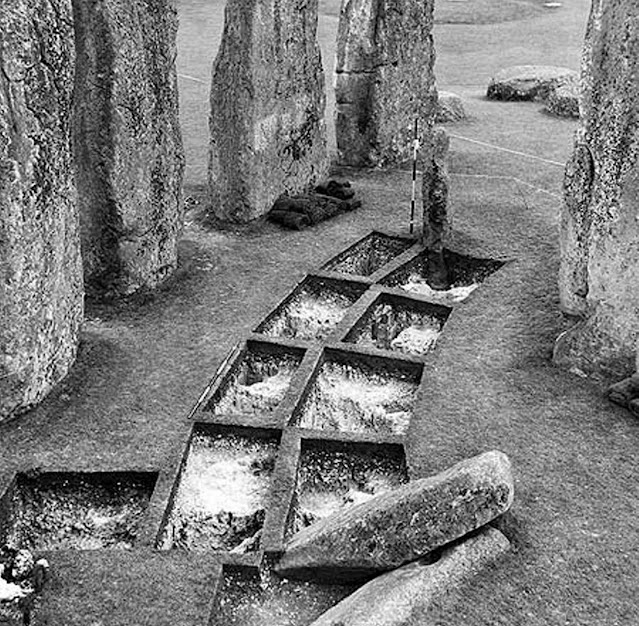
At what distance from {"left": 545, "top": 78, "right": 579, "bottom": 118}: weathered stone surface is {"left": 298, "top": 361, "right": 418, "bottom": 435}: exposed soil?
1167 centimetres

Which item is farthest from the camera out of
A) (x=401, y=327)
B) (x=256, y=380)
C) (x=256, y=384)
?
(x=401, y=327)

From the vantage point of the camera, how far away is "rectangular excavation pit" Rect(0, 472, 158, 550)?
6.66 m

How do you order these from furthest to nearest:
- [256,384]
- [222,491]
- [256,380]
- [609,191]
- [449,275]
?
[449,275], [256,380], [256,384], [609,191], [222,491]

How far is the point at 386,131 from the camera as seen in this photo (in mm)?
14742

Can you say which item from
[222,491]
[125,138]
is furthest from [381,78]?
[222,491]

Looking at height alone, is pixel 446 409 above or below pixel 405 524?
below

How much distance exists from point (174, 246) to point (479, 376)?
3768mm

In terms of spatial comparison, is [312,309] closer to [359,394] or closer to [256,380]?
[256,380]

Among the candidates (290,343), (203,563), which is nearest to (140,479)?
(203,563)

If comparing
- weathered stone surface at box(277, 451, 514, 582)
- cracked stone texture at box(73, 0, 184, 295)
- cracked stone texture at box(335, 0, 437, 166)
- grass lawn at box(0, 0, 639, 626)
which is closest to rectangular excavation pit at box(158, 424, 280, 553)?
grass lawn at box(0, 0, 639, 626)

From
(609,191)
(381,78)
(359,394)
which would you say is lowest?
(359,394)

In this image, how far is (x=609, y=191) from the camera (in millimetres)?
7973

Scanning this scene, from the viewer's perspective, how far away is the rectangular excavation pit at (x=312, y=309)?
9781 mm

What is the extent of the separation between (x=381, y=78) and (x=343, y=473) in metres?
8.47
